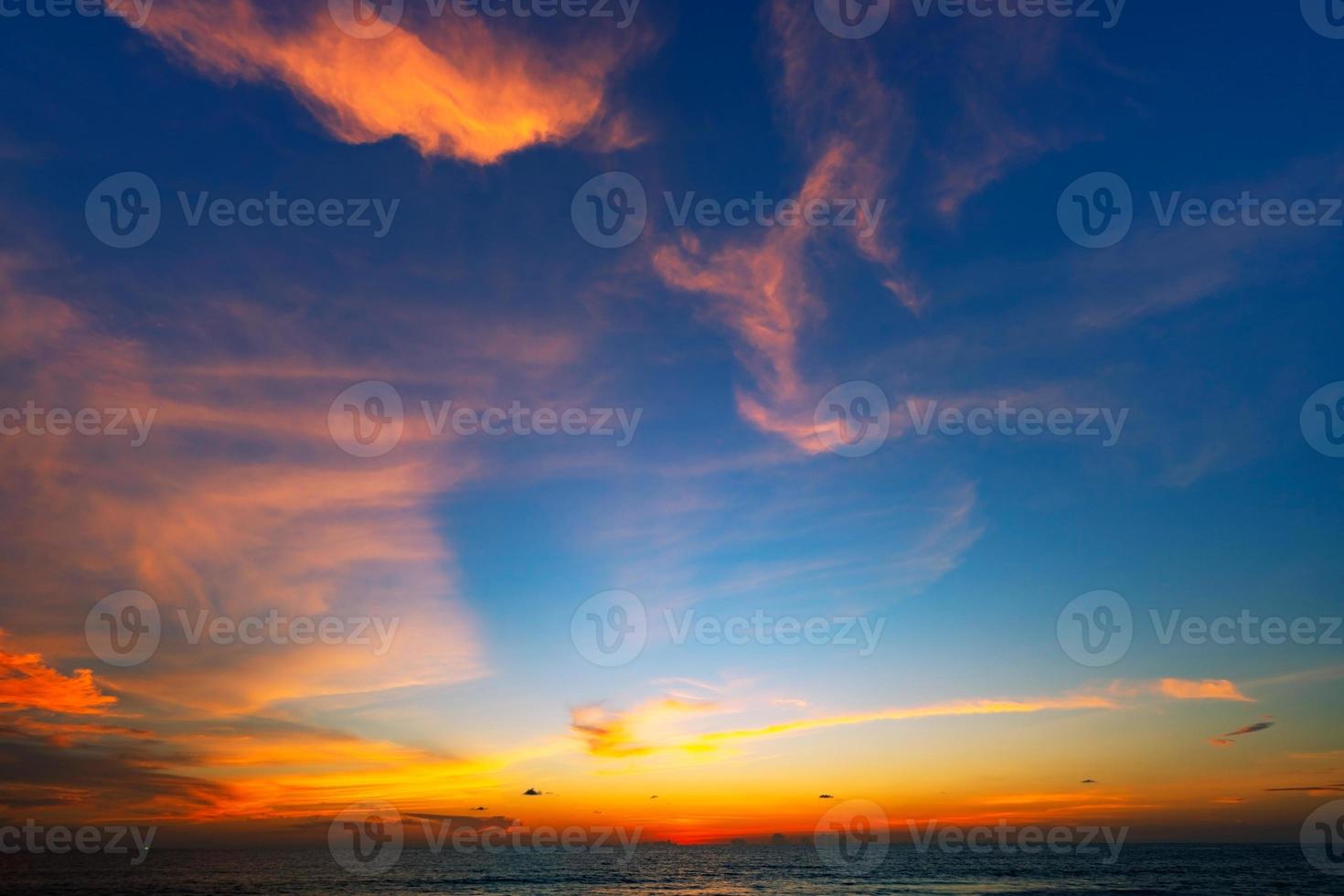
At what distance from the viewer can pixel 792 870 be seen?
405 feet

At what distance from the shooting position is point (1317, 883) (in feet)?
281

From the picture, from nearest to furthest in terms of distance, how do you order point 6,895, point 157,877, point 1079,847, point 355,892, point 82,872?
point 6,895 < point 355,892 < point 157,877 < point 82,872 < point 1079,847

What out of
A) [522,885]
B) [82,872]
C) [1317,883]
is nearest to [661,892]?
[522,885]

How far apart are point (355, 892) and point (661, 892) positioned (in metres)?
36.6

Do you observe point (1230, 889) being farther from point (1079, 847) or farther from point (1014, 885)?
point (1079, 847)

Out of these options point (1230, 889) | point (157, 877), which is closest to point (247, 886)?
point (157, 877)

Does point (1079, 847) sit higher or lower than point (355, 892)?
lower

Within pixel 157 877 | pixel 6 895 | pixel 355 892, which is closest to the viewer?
pixel 6 895

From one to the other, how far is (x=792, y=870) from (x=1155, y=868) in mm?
59092

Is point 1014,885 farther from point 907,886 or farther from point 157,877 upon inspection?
point 157,877

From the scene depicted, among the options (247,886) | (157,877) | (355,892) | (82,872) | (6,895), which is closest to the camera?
(6,895)

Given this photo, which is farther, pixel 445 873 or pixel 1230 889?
pixel 445 873

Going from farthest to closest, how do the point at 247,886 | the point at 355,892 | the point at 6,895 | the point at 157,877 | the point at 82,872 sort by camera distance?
the point at 82,872 → the point at 157,877 → the point at 247,886 → the point at 355,892 → the point at 6,895

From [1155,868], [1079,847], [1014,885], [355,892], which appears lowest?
[1079,847]
